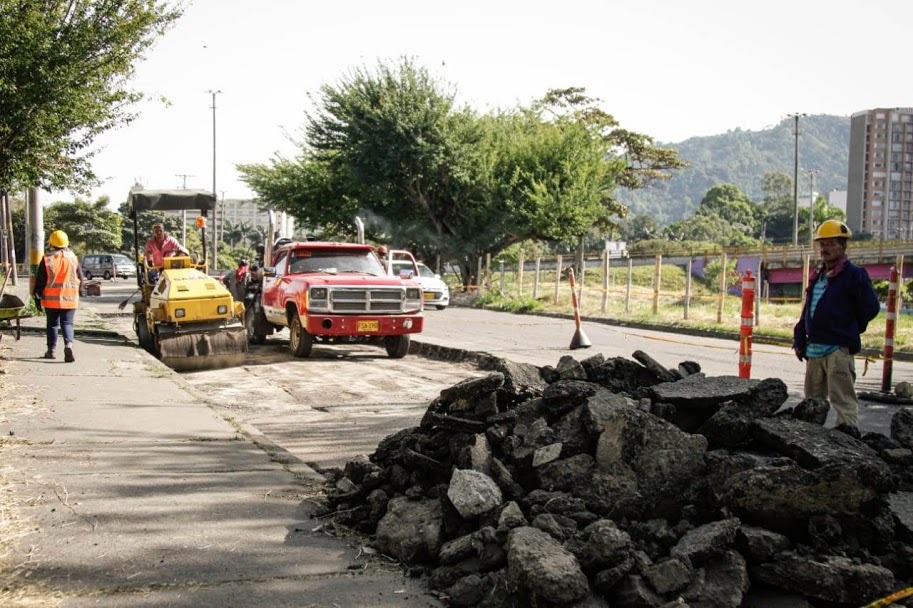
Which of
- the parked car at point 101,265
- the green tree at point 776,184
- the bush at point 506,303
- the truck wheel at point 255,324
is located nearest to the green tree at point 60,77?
the truck wheel at point 255,324

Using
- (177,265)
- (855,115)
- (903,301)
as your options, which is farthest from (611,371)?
(855,115)

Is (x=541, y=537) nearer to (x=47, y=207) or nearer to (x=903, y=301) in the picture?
(x=903, y=301)

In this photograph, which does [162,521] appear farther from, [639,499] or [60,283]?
[60,283]

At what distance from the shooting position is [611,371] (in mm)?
6258

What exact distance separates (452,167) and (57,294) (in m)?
27.8

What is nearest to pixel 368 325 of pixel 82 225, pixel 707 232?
pixel 82 225

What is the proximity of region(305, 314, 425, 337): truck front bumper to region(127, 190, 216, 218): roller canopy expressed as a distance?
4286mm

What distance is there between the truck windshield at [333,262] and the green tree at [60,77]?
12.1 ft

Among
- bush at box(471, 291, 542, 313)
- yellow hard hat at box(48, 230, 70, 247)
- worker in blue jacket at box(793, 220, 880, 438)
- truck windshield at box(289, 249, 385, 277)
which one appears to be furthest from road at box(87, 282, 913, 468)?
bush at box(471, 291, 542, 313)

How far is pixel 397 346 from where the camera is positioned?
577 inches

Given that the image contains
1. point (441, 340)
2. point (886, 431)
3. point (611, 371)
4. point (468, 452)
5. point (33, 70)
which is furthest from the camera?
point (441, 340)

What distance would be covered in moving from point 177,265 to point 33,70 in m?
3.57

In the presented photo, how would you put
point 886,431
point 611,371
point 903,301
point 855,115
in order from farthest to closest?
point 855,115 → point 903,301 → point 886,431 → point 611,371

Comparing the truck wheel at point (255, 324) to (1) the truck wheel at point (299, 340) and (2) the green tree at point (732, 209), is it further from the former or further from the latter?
(2) the green tree at point (732, 209)
